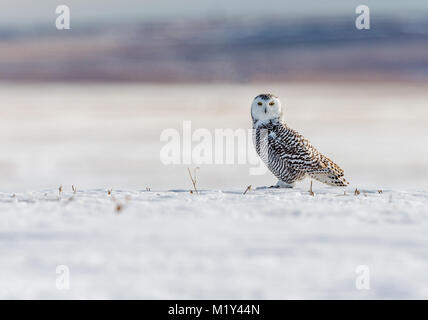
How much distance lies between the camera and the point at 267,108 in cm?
876

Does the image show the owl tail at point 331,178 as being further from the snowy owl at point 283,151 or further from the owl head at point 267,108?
the owl head at point 267,108

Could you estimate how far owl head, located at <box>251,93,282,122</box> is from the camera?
8.77 meters

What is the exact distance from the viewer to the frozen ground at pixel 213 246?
14.2ft

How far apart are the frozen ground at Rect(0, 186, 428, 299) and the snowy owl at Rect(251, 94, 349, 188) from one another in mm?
1617

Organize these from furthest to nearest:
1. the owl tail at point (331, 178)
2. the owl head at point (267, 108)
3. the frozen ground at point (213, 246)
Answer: the owl head at point (267, 108) → the owl tail at point (331, 178) → the frozen ground at point (213, 246)

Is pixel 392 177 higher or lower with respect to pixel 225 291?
lower

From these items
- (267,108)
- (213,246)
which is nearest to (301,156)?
(267,108)

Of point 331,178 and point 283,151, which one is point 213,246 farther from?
point 331,178

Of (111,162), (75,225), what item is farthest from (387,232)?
(111,162)

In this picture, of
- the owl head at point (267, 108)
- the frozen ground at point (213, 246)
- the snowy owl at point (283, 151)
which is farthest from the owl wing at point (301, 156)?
the frozen ground at point (213, 246)
